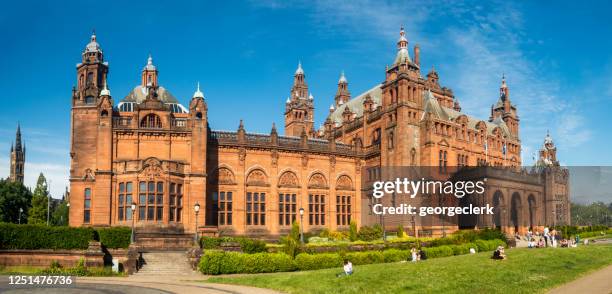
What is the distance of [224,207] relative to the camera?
55.7m

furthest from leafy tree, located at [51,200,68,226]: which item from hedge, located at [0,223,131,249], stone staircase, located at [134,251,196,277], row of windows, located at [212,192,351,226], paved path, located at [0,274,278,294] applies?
paved path, located at [0,274,278,294]

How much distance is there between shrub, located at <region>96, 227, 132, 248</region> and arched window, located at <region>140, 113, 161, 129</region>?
11.0 m

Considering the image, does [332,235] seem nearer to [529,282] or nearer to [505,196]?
[505,196]

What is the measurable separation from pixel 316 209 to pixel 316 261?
2235 centimetres

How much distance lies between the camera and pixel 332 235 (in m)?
57.0

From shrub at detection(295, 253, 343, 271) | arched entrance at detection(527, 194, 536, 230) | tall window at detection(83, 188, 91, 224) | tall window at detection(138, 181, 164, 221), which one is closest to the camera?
shrub at detection(295, 253, 343, 271)

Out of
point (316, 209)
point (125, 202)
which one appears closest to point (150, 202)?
point (125, 202)

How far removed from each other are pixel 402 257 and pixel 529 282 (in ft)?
53.4

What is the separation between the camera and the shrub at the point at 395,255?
43156 mm

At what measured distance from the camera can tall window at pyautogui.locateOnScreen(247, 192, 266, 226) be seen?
57219 mm

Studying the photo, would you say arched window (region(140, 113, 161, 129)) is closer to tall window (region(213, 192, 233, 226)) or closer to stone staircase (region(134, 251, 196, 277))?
tall window (region(213, 192, 233, 226))

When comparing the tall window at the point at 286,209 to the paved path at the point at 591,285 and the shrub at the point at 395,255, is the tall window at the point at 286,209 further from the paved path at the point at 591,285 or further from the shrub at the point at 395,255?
the paved path at the point at 591,285

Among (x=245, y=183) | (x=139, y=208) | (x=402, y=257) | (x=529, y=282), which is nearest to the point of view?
(x=529, y=282)

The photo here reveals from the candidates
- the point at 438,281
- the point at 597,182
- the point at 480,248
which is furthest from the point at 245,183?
the point at 597,182
